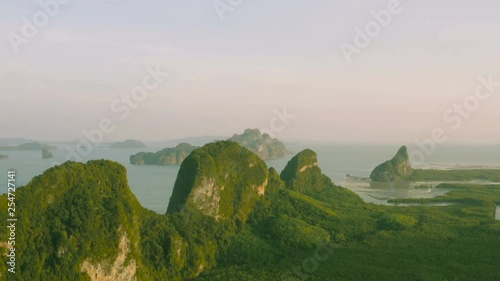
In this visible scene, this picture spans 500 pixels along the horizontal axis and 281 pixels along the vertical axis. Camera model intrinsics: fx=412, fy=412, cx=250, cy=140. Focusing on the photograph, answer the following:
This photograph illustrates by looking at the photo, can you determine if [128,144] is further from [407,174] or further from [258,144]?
[407,174]

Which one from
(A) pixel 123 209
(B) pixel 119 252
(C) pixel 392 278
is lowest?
(C) pixel 392 278

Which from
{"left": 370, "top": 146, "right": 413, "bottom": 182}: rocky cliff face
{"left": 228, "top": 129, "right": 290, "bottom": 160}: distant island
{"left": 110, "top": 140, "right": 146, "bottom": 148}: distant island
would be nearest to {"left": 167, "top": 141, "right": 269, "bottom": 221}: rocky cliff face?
{"left": 370, "top": 146, "right": 413, "bottom": 182}: rocky cliff face

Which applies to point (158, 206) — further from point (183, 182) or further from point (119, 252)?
point (119, 252)

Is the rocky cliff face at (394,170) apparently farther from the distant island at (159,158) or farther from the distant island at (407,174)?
the distant island at (159,158)

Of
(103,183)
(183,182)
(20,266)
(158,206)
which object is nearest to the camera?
(20,266)

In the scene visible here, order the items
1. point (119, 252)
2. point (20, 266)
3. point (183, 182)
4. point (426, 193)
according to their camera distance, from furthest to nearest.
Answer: point (426, 193) → point (183, 182) → point (119, 252) → point (20, 266)

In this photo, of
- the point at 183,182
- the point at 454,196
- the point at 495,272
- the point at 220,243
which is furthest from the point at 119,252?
the point at 454,196

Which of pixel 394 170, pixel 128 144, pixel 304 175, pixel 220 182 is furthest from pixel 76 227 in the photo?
pixel 128 144
